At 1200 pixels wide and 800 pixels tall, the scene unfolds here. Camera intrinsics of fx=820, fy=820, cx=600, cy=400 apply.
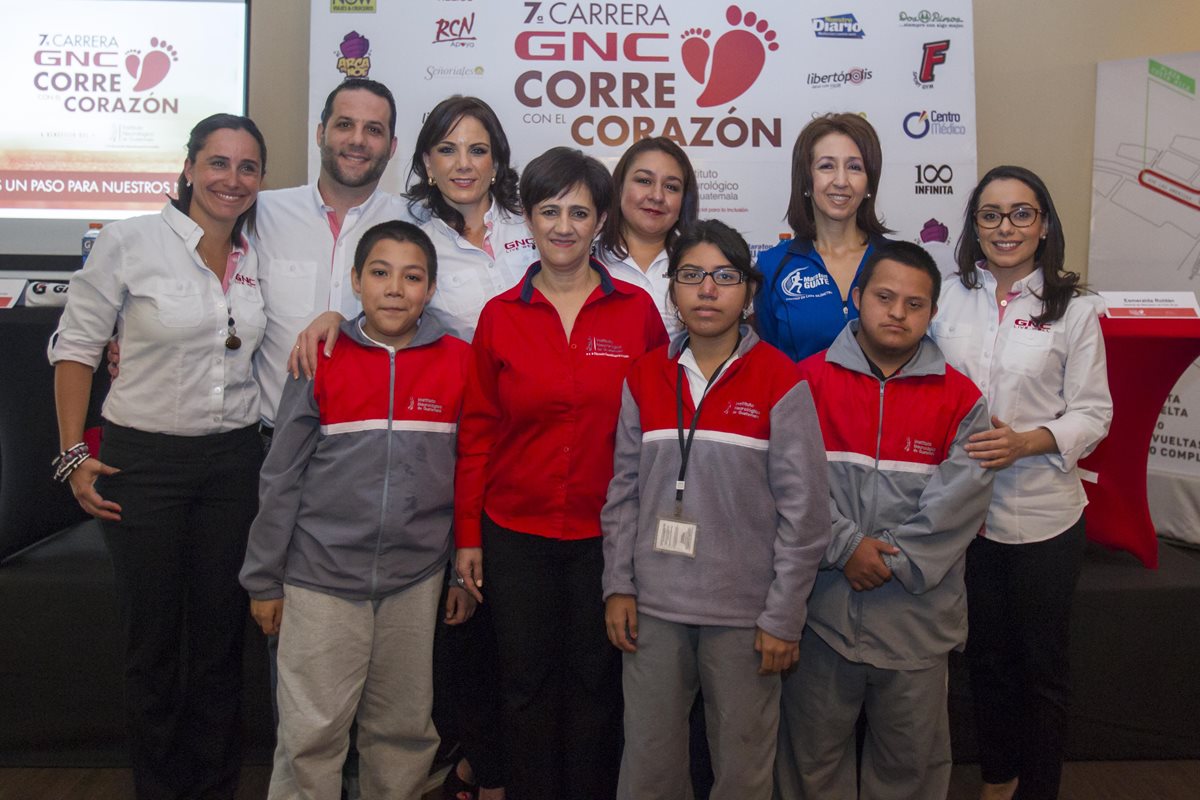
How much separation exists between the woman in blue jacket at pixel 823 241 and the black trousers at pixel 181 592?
144 centimetres

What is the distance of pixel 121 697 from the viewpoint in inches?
93.0

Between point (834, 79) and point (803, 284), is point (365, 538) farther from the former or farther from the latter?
point (834, 79)

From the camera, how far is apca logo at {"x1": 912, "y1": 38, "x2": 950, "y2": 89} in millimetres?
3809

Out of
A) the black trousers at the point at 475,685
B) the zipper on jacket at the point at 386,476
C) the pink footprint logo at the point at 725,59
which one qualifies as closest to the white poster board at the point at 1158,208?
the pink footprint logo at the point at 725,59

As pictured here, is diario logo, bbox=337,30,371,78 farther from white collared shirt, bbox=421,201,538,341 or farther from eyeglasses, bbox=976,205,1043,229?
eyeglasses, bbox=976,205,1043,229

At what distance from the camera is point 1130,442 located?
2.52m

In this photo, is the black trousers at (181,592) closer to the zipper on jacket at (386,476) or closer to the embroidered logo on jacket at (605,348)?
the zipper on jacket at (386,476)

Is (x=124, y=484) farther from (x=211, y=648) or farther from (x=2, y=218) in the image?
(x=2, y=218)

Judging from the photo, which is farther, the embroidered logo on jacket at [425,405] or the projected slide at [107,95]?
the projected slide at [107,95]

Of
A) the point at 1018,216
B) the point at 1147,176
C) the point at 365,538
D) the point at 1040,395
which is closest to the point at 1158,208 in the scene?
the point at 1147,176

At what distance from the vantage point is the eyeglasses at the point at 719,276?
1763mm

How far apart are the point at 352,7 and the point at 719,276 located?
277 cm

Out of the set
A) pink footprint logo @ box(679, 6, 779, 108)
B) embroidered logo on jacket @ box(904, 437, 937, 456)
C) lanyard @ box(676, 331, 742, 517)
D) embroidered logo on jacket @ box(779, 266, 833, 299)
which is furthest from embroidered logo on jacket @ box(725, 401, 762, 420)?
pink footprint logo @ box(679, 6, 779, 108)

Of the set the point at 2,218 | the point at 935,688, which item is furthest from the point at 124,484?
the point at 2,218
